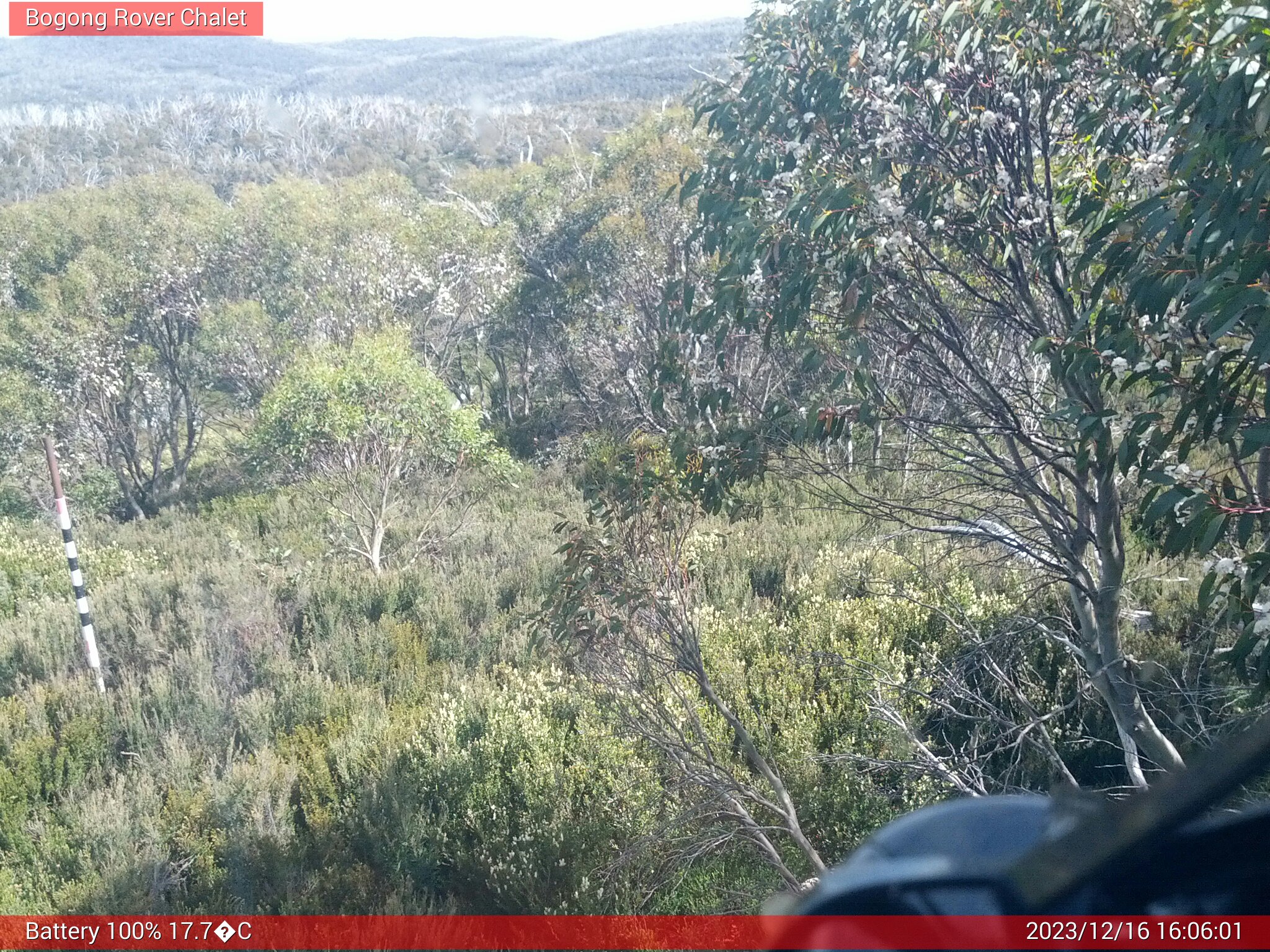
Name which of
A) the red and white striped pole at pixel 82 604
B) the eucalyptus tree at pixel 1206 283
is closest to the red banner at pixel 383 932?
the eucalyptus tree at pixel 1206 283

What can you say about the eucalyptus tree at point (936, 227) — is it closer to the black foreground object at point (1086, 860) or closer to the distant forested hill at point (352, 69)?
the black foreground object at point (1086, 860)

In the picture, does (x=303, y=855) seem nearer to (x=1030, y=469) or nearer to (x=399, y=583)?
(x=1030, y=469)

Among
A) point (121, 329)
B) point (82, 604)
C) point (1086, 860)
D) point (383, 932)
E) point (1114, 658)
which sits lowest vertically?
point (82, 604)

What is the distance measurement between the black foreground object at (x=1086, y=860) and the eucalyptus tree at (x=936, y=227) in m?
2.20

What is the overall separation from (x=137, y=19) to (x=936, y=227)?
8352mm

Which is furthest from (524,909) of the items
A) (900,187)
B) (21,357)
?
(21,357)

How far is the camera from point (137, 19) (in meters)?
8.85

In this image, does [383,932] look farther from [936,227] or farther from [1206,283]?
[1206,283]

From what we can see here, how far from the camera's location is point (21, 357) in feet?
53.0

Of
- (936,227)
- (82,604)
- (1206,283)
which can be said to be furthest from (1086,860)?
(82,604)

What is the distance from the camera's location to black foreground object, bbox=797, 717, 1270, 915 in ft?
2.47

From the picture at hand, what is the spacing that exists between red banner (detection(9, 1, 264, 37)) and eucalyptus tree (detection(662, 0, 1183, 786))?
5.40m

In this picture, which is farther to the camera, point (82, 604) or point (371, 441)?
point (371, 441)

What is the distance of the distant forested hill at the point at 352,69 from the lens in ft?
185
